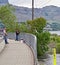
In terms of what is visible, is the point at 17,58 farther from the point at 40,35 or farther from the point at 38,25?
the point at 38,25

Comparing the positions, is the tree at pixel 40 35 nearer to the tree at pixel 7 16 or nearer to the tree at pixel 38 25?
the tree at pixel 38 25

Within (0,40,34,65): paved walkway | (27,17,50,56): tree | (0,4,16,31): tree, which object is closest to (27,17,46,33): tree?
(27,17,50,56): tree

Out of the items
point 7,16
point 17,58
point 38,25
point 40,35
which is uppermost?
point 38,25

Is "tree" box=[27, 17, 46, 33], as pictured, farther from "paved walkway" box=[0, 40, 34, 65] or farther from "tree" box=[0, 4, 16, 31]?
"tree" box=[0, 4, 16, 31]

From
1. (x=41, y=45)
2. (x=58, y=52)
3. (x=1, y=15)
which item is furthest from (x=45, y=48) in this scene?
(x=1, y=15)

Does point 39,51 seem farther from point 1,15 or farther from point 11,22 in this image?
point 1,15

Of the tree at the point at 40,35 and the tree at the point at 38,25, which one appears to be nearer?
the tree at the point at 40,35

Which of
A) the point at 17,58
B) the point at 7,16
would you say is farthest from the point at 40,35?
the point at 7,16

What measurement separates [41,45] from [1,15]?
39.7 m

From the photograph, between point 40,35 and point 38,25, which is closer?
point 40,35

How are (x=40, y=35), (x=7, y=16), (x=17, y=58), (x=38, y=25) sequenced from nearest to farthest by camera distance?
1. (x=17, y=58)
2. (x=40, y=35)
3. (x=38, y=25)
4. (x=7, y=16)

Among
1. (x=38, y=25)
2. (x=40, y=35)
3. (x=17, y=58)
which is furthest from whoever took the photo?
(x=38, y=25)

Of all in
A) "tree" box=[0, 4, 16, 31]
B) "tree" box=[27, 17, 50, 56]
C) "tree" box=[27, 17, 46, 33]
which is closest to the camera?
"tree" box=[27, 17, 50, 56]

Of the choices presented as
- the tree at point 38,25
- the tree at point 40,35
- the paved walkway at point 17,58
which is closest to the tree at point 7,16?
the tree at point 38,25
